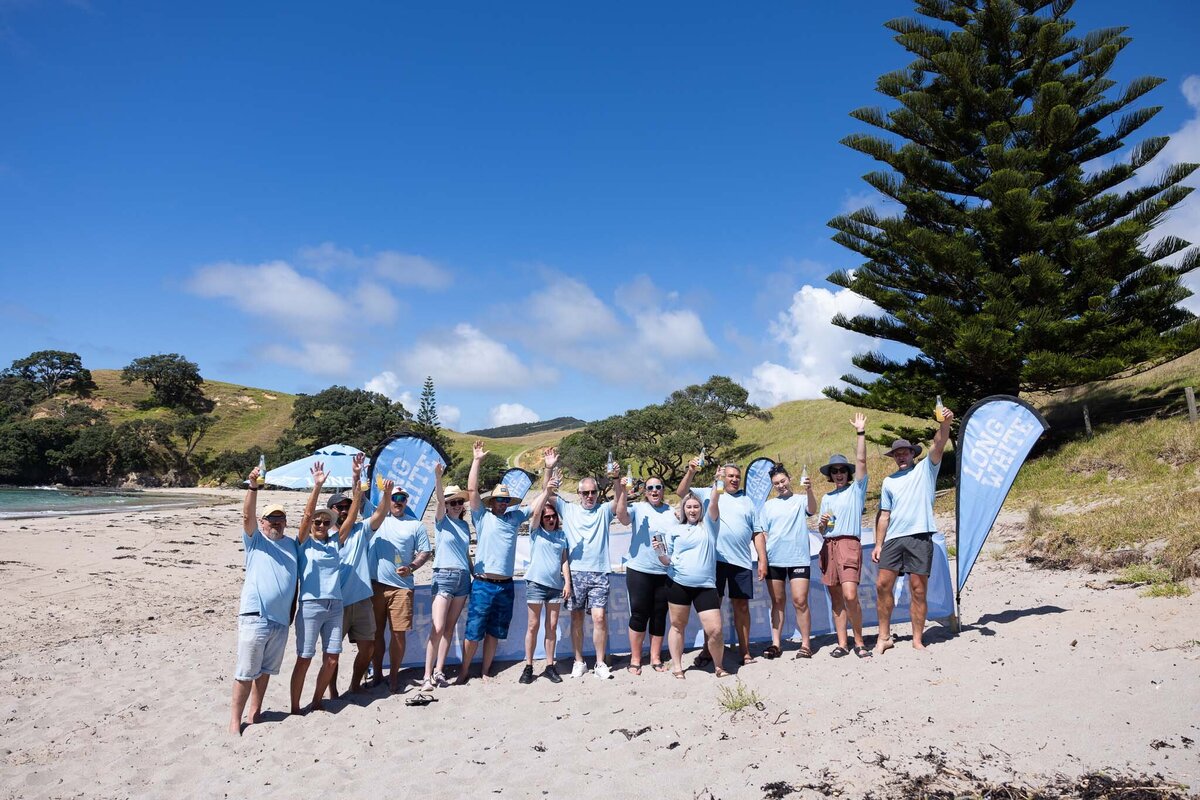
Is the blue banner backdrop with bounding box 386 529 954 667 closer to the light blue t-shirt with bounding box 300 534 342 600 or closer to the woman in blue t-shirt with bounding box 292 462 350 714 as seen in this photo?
the woman in blue t-shirt with bounding box 292 462 350 714

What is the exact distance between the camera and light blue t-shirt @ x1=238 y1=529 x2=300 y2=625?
4.07m

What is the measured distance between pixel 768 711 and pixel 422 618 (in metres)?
2.63

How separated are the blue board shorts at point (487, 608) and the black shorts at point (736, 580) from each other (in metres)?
1.53

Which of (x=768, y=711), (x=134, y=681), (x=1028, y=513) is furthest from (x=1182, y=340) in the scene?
(x=134, y=681)

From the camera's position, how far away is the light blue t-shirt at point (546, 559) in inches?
195

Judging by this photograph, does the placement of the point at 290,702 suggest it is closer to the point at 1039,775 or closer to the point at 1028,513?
the point at 1039,775

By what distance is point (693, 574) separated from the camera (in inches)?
189

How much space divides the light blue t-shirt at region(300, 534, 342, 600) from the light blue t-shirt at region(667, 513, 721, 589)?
224 cm

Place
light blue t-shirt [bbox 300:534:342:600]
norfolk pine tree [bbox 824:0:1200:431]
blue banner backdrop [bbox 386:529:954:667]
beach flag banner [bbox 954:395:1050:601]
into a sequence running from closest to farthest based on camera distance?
→ 1. light blue t-shirt [bbox 300:534:342:600]
2. beach flag banner [bbox 954:395:1050:601]
3. blue banner backdrop [bbox 386:529:954:667]
4. norfolk pine tree [bbox 824:0:1200:431]

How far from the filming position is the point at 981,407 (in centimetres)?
532

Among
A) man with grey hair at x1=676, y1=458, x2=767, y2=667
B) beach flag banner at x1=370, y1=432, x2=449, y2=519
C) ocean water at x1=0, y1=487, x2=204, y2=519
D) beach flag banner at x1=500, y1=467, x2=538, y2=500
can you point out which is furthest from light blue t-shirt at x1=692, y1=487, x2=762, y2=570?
ocean water at x1=0, y1=487, x2=204, y2=519

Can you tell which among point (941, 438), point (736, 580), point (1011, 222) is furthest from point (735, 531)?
point (1011, 222)

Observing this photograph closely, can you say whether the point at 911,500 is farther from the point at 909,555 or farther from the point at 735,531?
the point at 735,531

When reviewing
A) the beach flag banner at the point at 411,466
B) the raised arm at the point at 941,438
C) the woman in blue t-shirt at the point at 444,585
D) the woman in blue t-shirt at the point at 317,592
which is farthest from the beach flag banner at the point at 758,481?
the woman in blue t-shirt at the point at 317,592
